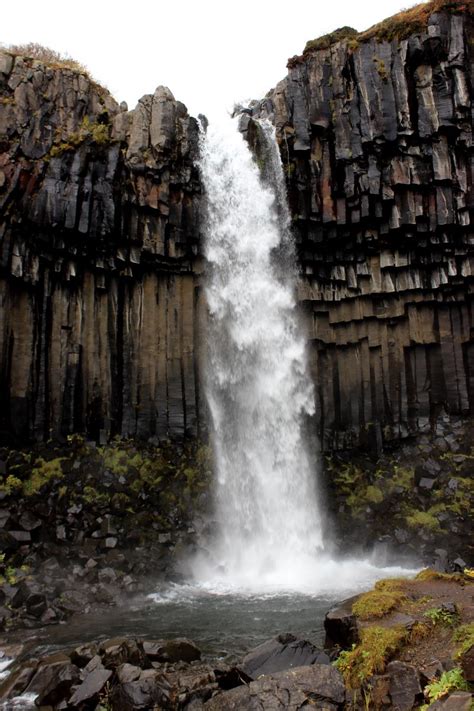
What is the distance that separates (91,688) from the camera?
7.29 metres

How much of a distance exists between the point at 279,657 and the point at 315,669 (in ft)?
3.79

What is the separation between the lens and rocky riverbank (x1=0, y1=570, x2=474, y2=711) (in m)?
5.92

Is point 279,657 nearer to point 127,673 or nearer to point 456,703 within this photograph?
point 127,673

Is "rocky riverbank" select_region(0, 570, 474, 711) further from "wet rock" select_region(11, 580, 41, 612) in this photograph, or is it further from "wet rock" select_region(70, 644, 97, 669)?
"wet rock" select_region(11, 580, 41, 612)

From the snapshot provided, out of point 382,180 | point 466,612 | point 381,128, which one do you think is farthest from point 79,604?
point 381,128

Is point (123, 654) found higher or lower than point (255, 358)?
lower

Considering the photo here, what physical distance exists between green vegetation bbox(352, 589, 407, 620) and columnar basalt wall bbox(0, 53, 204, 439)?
11.1m

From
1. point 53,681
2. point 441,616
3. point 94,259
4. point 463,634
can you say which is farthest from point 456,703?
point 94,259

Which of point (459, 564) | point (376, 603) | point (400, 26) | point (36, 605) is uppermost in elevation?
point (400, 26)

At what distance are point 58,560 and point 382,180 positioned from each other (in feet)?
49.8

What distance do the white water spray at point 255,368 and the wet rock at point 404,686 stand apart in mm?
11576

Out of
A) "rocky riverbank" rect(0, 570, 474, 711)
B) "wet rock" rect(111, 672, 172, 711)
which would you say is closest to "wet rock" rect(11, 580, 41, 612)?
"rocky riverbank" rect(0, 570, 474, 711)

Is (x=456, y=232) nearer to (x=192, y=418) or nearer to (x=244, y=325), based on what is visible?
(x=244, y=325)

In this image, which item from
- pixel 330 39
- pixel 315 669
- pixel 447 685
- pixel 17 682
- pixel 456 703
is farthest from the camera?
pixel 330 39
